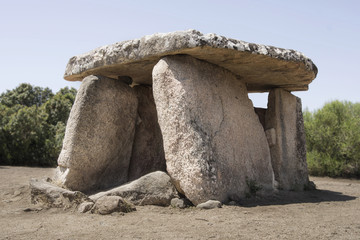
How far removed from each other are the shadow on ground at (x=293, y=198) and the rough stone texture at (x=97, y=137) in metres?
2.20

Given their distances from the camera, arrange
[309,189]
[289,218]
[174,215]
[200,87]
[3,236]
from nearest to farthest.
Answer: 1. [3,236]
2. [289,218]
3. [174,215]
4. [200,87]
5. [309,189]

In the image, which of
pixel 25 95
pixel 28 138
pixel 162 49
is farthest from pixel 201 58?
pixel 25 95

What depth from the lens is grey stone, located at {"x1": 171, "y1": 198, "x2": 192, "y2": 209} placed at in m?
4.71

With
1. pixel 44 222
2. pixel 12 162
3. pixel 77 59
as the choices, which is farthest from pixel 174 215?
pixel 12 162

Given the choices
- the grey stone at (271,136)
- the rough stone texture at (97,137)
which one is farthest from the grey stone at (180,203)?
the grey stone at (271,136)

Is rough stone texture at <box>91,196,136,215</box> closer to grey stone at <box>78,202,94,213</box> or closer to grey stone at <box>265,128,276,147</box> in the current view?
grey stone at <box>78,202,94,213</box>

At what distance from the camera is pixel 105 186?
5.84 meters

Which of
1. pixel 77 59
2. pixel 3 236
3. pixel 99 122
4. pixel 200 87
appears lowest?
pixel 3 236

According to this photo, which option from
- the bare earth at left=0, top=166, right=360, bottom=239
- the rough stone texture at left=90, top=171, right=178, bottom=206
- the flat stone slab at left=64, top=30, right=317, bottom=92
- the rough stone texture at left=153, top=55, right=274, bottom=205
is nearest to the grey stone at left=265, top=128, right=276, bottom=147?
the flat stone slab at left=64, top=30, right=317, bottom=92

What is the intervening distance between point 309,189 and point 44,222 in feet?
15.5

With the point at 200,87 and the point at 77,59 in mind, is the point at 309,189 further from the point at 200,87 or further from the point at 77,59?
the point at 77,59

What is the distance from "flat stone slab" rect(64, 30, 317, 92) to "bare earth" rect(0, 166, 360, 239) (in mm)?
2049

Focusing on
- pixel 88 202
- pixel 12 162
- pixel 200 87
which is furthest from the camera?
pixel 12 162

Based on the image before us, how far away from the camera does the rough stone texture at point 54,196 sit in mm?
4883
